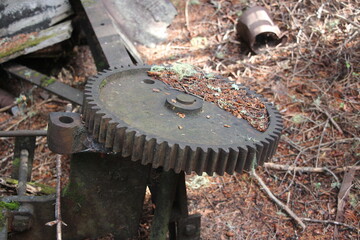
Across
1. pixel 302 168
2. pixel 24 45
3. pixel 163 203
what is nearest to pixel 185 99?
pixel 163 203

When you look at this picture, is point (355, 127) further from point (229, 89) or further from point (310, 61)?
point (229, 89)

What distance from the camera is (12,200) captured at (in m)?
2.62

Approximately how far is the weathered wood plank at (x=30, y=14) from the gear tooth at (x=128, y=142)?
3.05 meters

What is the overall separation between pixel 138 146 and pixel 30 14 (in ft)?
10.5

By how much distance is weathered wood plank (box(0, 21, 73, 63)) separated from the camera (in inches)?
177

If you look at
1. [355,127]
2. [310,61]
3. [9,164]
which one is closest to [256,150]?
[355,127]

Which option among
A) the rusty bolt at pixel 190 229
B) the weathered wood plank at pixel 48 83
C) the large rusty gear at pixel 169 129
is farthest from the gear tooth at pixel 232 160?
the weathered wood plank at pixel 48 83

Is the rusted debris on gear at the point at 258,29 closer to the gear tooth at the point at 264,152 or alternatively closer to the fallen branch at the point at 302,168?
the fallen branch at the point at 302,168

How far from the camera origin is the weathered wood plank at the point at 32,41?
448cm

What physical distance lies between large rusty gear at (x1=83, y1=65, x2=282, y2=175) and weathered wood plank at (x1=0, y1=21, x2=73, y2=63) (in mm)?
2259

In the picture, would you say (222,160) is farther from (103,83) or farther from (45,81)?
(45,81)

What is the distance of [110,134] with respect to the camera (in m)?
2.11

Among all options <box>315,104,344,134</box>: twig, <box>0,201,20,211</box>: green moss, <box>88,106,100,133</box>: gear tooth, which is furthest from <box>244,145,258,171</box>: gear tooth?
<box>315,104,344,134</box>: twig

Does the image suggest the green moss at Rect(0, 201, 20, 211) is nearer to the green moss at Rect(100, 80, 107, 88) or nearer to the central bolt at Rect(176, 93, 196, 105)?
the green moss at Rect(100, 80, 107, 88)
